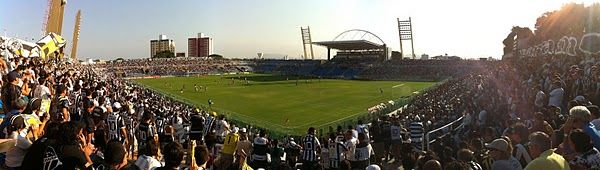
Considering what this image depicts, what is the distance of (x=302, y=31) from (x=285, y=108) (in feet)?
321

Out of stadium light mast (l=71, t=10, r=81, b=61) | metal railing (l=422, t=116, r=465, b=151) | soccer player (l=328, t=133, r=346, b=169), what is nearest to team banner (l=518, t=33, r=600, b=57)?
metal railing (l=422, t=116, r=465, b=151)

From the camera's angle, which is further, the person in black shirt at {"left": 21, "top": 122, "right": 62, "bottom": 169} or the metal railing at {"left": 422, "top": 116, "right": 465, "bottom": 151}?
the metal railing at {"left": 422, "top": 116, "right": 465, "bottom": 151}

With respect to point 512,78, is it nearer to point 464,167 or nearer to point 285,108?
point 464,167

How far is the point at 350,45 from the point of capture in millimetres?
92250

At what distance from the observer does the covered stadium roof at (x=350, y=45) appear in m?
89.4

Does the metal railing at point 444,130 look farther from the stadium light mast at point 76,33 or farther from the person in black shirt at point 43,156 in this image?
the stadium light mast at point 76,33


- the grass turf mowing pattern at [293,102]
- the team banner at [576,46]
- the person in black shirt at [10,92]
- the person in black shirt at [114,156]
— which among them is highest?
the team banner at [576,46]

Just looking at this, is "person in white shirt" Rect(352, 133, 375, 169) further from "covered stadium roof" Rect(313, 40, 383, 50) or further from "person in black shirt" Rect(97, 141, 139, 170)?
"covered stadium roof" Rect(313, 40, 383, 50)

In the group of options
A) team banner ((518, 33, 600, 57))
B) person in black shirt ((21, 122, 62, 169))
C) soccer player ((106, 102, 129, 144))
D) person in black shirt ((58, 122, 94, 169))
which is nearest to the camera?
person in black shirt ((21, 122, 62, 169))

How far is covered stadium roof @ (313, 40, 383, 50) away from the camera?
3521 inches

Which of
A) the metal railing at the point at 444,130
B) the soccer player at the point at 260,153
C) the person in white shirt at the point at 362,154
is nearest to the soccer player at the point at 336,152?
the person in white shirt at the point at 362,154

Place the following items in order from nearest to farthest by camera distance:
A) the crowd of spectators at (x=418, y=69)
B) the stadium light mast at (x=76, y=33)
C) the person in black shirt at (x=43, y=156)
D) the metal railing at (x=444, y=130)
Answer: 1. the person in black shirt at (x=43, y=156)
2. the metal railing at (x=444, y=130)
3. the crowd of spectators at (x=418, y=69)
4. the stadium light mast at (x=76, y=33)

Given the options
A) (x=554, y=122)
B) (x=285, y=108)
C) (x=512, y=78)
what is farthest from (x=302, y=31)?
(x=554, y=122)

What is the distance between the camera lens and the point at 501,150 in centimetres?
573
